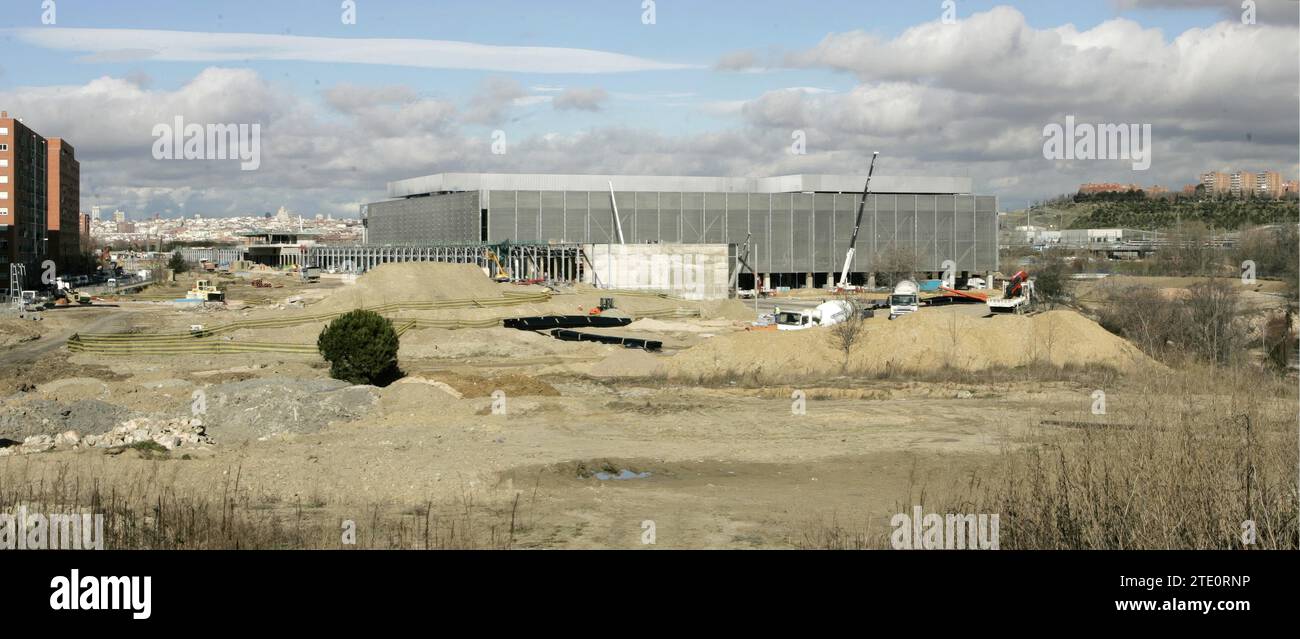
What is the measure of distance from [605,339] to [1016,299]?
31.5 meters

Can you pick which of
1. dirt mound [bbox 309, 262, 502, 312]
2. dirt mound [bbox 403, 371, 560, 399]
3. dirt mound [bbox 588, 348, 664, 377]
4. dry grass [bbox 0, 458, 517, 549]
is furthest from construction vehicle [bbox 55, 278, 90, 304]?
dry grass [bbox 0, 458, 517, 549]

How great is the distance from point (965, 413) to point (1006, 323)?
53.1 ft

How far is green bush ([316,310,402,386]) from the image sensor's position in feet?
134

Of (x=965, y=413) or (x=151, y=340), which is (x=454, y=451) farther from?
(x=151, y=340)

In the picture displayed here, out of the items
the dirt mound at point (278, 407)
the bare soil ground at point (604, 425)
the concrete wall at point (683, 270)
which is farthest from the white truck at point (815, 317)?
the concrete wall at point (683, 270)

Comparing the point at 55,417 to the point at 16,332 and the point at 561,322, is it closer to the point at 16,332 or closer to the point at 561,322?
the point at 561,322

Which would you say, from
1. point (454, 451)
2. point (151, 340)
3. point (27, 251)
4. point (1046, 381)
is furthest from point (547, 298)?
point (27, 251)

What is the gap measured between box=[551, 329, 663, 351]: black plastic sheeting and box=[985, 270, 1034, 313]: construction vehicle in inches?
1065

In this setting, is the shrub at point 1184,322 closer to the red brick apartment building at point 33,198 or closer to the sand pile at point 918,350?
the sand pile at point 918,350

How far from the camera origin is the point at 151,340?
54812mm

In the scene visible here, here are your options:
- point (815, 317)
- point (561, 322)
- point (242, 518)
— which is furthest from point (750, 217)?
point (242, 518)

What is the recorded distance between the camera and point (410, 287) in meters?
72.9
